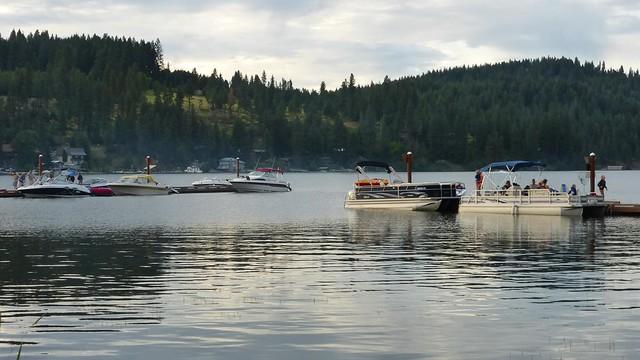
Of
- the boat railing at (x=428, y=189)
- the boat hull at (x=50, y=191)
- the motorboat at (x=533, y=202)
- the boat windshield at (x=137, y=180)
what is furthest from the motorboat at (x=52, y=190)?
the motorboat at (x=533, y=202)

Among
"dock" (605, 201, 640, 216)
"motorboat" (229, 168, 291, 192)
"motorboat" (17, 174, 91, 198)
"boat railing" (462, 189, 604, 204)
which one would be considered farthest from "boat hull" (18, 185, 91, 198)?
"dock" (605, 201, 640, 216)

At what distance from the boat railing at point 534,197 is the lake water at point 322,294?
38.5 ft

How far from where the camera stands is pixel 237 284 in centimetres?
3266

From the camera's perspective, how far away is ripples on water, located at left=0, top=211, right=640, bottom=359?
864 inches

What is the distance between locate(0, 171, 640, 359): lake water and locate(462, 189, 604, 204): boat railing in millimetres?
11742

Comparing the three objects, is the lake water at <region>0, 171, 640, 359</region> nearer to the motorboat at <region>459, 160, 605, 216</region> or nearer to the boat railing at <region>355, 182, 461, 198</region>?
the motorboat at <region>459, 160, 605, 216</region>

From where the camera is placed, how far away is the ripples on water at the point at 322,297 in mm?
21953

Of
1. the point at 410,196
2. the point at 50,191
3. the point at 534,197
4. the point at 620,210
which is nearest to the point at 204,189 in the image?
the point at 50,191

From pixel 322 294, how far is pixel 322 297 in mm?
672

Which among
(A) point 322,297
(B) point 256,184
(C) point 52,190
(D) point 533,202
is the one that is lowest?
(A) point 322,297

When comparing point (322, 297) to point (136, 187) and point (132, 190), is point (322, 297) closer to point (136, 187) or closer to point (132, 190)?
point (136, 187)

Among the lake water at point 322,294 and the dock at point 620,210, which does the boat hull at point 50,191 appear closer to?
the lake water at point 322,294

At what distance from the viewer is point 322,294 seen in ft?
98.5

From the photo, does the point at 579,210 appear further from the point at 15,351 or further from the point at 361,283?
the point at 15,351
